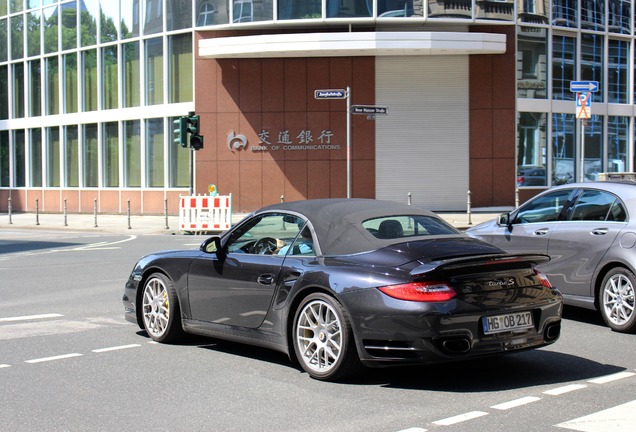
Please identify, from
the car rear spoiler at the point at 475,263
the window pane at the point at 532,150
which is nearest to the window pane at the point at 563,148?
the window pane at the point at 532,150

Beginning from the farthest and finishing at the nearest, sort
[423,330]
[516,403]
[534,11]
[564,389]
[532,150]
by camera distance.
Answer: [532,150] < [534,11] < [564,389] < [423,330] < [516,403]

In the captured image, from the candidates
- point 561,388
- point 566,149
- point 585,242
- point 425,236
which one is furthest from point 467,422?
point 566,149

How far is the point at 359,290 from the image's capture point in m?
6.70

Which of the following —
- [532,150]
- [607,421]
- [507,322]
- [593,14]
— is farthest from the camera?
[593,14]

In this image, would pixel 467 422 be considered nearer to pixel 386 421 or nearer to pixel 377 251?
pixel 386 421

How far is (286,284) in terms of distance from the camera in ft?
23.9

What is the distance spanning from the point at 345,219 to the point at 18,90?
38.9m

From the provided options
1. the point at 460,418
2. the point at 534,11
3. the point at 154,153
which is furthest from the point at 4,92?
the point at 460,418

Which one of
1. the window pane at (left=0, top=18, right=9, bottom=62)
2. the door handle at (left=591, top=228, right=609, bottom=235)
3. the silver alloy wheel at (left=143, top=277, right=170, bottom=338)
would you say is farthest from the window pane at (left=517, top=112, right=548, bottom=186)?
the silver alloy wheel at (left=143, top=277, right=170, bottom=338)

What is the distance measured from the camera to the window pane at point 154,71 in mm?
35812

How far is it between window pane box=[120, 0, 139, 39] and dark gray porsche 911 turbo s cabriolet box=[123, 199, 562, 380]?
29909 mm

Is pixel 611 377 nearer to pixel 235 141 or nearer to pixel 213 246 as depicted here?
pixel 213 246

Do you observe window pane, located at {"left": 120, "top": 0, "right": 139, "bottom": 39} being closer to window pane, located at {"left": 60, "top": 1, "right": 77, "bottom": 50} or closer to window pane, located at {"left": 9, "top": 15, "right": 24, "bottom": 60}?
window pane, located at {"left": 60, "top": 1, "right": 77, "bottom": 50}

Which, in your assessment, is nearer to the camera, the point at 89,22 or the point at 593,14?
the point at 593,14
